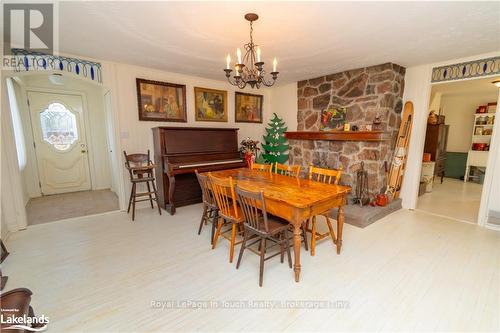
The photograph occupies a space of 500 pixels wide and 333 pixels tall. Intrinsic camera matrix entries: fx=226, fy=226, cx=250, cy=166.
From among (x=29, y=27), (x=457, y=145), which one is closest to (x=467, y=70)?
(x=457, y=145)

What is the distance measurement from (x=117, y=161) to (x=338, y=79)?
168 inches

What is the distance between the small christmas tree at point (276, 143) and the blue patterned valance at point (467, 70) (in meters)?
2.90

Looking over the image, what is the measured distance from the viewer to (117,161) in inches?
152

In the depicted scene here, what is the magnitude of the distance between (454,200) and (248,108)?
4742 mm

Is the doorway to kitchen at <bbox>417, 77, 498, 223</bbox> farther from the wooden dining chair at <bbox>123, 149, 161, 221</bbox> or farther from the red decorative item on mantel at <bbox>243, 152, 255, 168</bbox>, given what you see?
the wooden dining chair at <bbox>123, 149, 161, 221</bbox>

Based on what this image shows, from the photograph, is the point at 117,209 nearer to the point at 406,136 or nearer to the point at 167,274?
the point at 167,274

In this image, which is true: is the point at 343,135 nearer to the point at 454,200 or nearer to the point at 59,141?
the point at 454,200

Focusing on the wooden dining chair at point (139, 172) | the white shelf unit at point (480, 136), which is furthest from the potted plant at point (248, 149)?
the white shelf unit at point (480, 136)

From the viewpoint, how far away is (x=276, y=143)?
543 cm

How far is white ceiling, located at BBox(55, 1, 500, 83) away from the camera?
203cm

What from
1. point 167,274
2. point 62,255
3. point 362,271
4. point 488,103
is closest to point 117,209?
point 62,255

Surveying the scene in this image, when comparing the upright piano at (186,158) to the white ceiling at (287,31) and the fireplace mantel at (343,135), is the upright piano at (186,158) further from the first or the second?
the fireplace mantel at (343,135)

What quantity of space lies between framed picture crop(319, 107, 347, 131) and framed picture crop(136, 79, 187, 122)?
2.78m

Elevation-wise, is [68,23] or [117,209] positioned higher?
[68,23]
